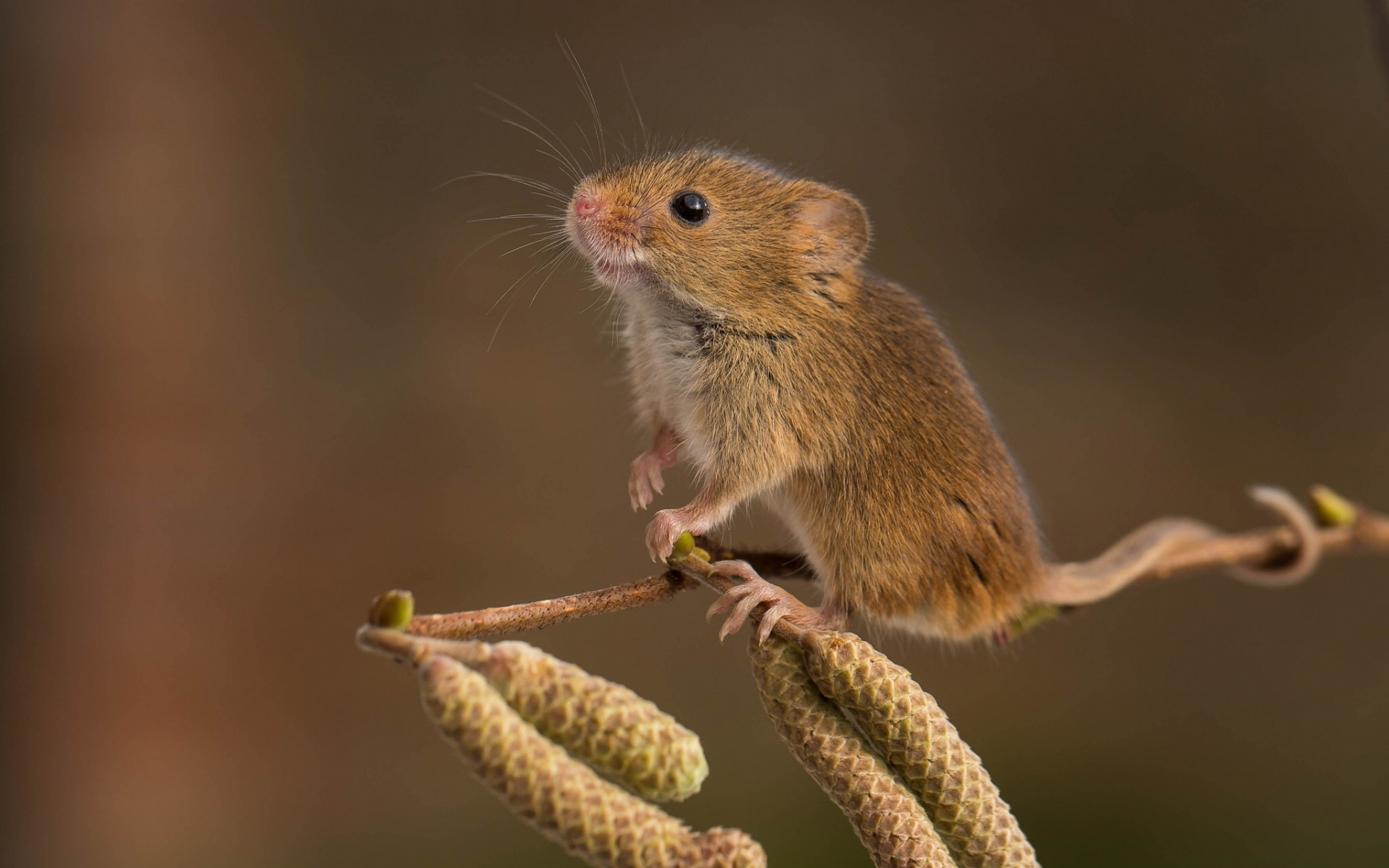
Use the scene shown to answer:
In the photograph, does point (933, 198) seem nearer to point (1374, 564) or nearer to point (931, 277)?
point (931, 277)

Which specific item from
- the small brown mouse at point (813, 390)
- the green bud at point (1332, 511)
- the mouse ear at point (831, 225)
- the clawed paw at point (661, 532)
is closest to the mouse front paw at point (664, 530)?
the clawed paw at point (661, 532)

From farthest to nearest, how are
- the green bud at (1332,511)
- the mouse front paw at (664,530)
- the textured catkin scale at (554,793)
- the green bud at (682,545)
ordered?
the green bud at (1332,511), the mouse front paw at (664,530), the green bud at (682,545), the textured catkin scale at (554,793)

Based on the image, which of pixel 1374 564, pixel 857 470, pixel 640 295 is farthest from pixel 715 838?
pixel 1374 564

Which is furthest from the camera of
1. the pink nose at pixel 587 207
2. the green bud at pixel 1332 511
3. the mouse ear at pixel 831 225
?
the green bud at pixel 1332 511

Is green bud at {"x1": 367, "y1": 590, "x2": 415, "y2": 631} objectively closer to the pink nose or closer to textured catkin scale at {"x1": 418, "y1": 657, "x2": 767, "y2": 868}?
textured catkin scale at {"x1": 418, "y1": 657, "x2": 767, "y2": 868}

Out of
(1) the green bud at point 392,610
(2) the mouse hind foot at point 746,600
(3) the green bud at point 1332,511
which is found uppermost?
(3) the green bud at point 1332,511

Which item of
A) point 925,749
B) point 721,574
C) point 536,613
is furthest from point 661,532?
point 925,749

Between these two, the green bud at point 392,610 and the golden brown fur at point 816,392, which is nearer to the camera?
the green bud at point 392,610

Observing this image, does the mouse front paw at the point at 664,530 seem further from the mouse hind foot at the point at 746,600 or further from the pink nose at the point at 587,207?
the pink nose at the point at 587,207

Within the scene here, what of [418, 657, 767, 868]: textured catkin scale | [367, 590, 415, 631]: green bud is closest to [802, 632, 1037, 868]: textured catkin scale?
[418, 657, 767, 868]: textured catkin scale
